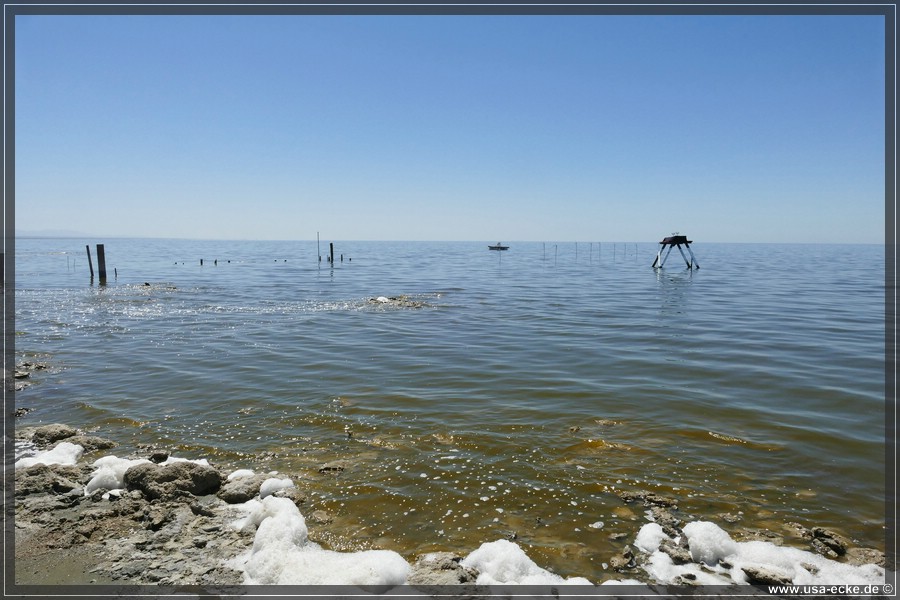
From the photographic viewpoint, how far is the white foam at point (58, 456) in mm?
7757

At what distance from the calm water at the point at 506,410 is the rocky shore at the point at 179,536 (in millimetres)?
337

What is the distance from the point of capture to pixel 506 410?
10.8 metres

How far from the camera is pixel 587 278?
45.7 metres

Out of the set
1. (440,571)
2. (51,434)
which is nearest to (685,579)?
(440,571)

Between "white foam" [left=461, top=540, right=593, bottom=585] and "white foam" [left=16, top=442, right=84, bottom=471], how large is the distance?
22.5 feet

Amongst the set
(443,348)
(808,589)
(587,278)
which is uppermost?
(587,278)

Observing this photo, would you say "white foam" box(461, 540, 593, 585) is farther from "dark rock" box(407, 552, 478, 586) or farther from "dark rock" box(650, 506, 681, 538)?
"dark rock" box(650, 506, 681, 538)

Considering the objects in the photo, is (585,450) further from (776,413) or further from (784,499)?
(776,413)

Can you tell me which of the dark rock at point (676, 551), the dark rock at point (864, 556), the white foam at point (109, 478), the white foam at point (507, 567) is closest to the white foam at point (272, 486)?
the white foam at point (109, 478)

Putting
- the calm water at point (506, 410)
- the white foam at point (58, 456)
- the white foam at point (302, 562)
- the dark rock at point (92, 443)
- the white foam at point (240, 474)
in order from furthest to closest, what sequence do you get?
1. the dark rock at point (92, 443)
2. the white foam at point (58, 456)
3. the white foam at point (240, 474)
4. the calm water at point (506, 410)
5. the white foam at point (302, 562)

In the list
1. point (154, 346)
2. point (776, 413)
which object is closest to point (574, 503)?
point (776, 413)

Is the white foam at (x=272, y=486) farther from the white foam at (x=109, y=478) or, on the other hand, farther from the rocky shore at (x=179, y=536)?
the white foam at (x=109, y=478)

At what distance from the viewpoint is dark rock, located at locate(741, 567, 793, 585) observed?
17.1 feet

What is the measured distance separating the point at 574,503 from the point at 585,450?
1916 millimetres
